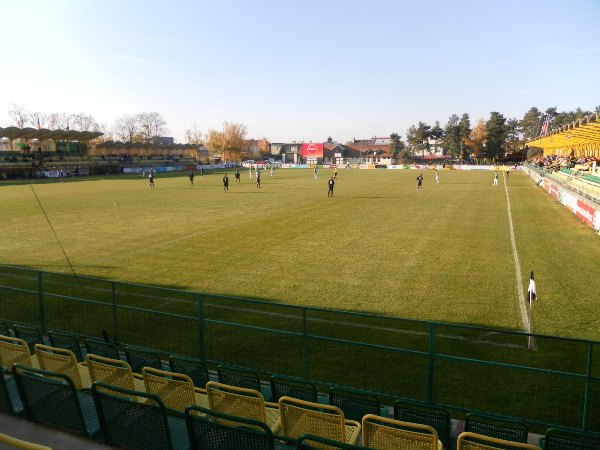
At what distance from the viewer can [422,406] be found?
217 inches

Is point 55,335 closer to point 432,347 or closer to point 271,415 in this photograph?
point 271,415

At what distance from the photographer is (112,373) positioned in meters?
5.89

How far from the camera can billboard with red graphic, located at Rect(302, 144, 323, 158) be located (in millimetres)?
149175

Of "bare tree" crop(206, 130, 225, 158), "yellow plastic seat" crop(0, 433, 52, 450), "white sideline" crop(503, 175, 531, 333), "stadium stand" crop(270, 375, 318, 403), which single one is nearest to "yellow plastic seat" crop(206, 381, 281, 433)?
"stadium stand" crop(270, 375, 318, 403)

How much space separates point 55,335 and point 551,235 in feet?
70.2

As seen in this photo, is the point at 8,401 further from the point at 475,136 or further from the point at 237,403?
the point at 475,136

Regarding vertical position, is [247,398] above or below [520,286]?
above

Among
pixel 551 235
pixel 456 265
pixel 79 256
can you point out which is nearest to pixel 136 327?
pixel 79 256

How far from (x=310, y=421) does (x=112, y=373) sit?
2.83m

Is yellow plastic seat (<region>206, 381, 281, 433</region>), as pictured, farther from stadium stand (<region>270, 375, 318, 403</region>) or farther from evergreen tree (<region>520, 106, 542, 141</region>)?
evergreen tree (<region>520, 106, 542, 141</region>)

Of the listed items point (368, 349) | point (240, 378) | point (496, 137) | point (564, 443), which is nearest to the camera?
point (564, 443)

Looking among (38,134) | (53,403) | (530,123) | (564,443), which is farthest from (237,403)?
(530,123)

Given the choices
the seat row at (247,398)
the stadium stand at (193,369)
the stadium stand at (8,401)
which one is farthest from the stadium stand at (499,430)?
the stadium stand at (8,401)

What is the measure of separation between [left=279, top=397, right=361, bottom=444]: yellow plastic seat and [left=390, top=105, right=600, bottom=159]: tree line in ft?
410
